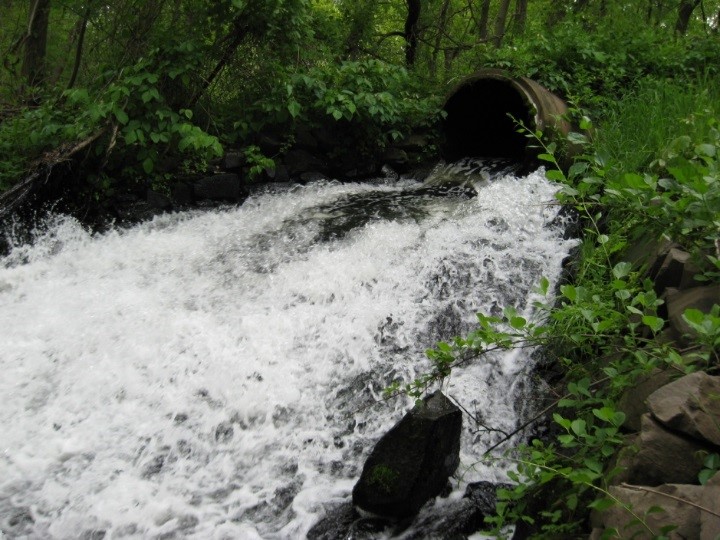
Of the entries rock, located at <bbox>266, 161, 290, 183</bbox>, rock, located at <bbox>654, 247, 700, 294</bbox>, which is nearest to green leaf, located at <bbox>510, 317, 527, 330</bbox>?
rock, located at <bbox>654, 247, 700, 294</bbox>

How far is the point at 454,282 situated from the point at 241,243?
7.12 feet

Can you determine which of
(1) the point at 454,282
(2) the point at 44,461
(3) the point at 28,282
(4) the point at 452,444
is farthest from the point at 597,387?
(3) the point at 28,282

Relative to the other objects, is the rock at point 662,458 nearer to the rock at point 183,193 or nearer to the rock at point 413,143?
the rock at point 183,193

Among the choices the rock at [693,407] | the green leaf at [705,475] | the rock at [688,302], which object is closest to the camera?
the green leaf at [705,475]

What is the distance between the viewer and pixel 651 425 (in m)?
2.02

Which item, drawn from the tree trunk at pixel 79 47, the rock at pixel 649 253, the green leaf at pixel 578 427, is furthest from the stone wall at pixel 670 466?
the tree trunk at pixel 79 47

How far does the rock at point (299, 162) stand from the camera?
701cm

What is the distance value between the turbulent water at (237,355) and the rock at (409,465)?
196mm

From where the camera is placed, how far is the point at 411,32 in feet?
32.4

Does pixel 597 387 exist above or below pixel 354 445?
above

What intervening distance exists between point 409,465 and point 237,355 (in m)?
1.66

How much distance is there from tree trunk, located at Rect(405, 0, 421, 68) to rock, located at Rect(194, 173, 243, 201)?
181 inches

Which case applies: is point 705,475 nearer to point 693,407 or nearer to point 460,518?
point 693,407

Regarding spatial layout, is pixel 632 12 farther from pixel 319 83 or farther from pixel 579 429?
pixel 579 429
